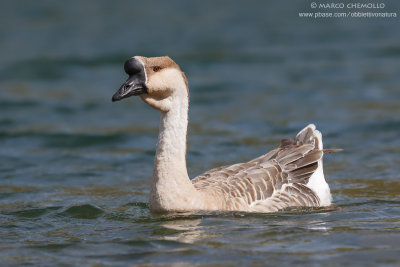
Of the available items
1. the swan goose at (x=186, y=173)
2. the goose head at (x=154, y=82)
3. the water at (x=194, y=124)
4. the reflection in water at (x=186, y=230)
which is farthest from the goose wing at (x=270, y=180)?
the goose head at (x=154, y=82)

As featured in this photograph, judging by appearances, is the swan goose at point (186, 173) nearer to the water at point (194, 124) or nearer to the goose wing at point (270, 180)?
the goose wing at point (270, 180)

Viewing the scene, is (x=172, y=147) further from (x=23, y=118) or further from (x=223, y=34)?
(x=223, y=34)

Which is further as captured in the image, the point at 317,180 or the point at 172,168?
the point at 317,180

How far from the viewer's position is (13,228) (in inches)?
415

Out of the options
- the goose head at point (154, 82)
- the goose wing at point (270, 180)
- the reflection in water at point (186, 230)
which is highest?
the goose head at point (154, 82)

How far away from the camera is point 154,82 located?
30.8ft

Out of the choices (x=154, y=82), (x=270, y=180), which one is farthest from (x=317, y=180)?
(x=154, y=82)

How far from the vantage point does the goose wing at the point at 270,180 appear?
1044 centimetres

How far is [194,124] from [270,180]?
8034mm

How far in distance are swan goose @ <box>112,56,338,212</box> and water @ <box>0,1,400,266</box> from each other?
268 mm

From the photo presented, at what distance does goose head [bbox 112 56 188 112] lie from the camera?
30.5 feet

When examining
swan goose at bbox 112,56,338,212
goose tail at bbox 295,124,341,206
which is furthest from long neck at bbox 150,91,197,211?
goose tail at bbox 295,124,341,206

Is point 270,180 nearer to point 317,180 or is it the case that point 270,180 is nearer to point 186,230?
point 317,180

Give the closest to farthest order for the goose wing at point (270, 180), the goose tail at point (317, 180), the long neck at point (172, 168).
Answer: the long neck at point (172, 168) < the goose wing at point (270, 180) < the goose tail at point (317, 180)
